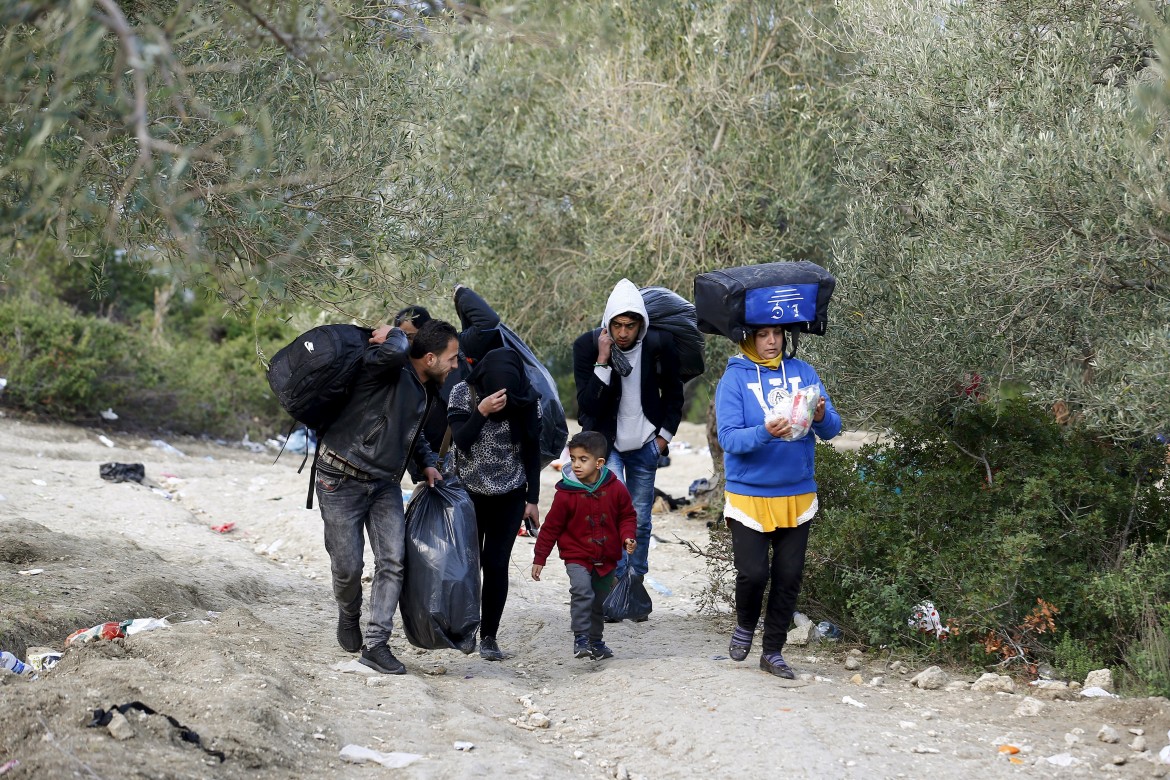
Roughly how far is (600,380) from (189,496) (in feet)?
25.6

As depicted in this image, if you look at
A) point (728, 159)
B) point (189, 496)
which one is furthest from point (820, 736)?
point (189, 496)

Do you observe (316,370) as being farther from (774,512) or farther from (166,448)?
(166,448)

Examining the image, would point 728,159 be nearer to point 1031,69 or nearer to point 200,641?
point 1031,69

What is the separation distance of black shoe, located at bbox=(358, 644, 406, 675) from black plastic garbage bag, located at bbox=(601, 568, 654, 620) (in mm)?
1851

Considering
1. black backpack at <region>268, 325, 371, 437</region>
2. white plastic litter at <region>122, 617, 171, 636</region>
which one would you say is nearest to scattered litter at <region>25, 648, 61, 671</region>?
white plastic litter at <region>122, 617, 171, 636</region>

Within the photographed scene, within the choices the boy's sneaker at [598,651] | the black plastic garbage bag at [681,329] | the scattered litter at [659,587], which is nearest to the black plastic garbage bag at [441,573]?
the boy's sneaker at [598,651]

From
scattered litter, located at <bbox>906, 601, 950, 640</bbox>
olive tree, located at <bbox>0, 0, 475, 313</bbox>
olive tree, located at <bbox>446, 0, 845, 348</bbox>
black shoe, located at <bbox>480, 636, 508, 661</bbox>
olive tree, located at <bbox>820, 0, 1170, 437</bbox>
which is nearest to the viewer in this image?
olive tree, located at <bbox>0, 0, 475, 313</bbox>

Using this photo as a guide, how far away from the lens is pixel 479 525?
21.9 feet

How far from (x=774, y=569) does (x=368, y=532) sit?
2.16 m

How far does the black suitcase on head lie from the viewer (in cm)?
588

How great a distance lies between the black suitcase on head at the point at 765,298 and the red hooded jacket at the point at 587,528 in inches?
49.5

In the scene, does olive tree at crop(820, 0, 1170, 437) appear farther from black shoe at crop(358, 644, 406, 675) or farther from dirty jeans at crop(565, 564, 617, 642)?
black shoe at crop(358, 644, 406, 675)

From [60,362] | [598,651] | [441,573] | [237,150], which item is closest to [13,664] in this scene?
[441,573]

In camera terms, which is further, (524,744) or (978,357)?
(978,357)
